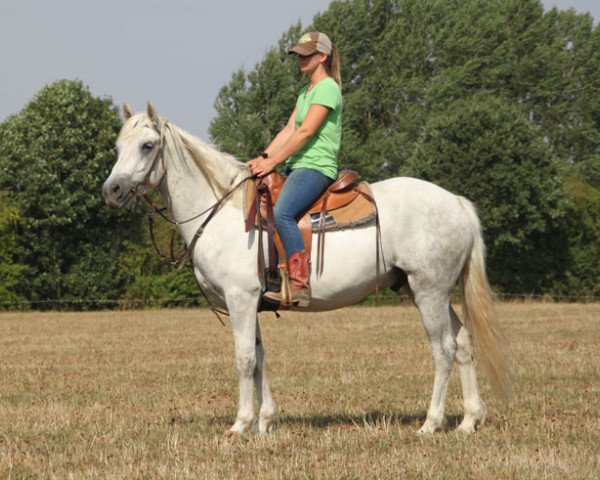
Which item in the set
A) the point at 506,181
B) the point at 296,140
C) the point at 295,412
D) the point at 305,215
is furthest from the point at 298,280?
the point at 506,181

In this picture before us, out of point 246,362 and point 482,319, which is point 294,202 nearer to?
point 246,362

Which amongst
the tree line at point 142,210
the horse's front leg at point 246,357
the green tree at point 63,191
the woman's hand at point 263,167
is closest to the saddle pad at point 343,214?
the woman's hand at point 263,167

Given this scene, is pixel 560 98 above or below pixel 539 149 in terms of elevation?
above

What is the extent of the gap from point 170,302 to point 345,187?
3069cm

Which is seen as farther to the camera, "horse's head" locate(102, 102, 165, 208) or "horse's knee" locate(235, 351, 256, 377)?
"horse's knee" locate(235, 351, 256, 377)

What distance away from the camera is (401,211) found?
862 cm

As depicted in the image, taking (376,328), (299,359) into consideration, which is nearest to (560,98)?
(376,328)

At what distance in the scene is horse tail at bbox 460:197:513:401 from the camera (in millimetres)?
8719

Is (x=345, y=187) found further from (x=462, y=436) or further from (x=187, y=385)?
(x=187, y=385)

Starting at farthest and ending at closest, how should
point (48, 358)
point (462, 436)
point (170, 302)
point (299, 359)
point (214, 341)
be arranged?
point (170, 302)
point (214, 341)
point (48, 358)
point (299, 359)
point (462, 436)

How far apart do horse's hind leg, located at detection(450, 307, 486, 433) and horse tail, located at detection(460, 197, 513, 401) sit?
0.10 meters

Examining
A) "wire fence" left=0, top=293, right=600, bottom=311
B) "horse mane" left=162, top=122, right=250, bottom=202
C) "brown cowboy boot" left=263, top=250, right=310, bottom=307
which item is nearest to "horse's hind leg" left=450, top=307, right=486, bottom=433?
"brown cowboy boot" left=263, top=250, right=310, bottom=307

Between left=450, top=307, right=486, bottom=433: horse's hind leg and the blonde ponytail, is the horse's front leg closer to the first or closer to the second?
left=450, top=307, right=486, bottom=433: horse's hind leg

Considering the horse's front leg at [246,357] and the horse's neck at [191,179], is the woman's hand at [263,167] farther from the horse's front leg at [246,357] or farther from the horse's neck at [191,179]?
the horse's front leg at [246,357]
